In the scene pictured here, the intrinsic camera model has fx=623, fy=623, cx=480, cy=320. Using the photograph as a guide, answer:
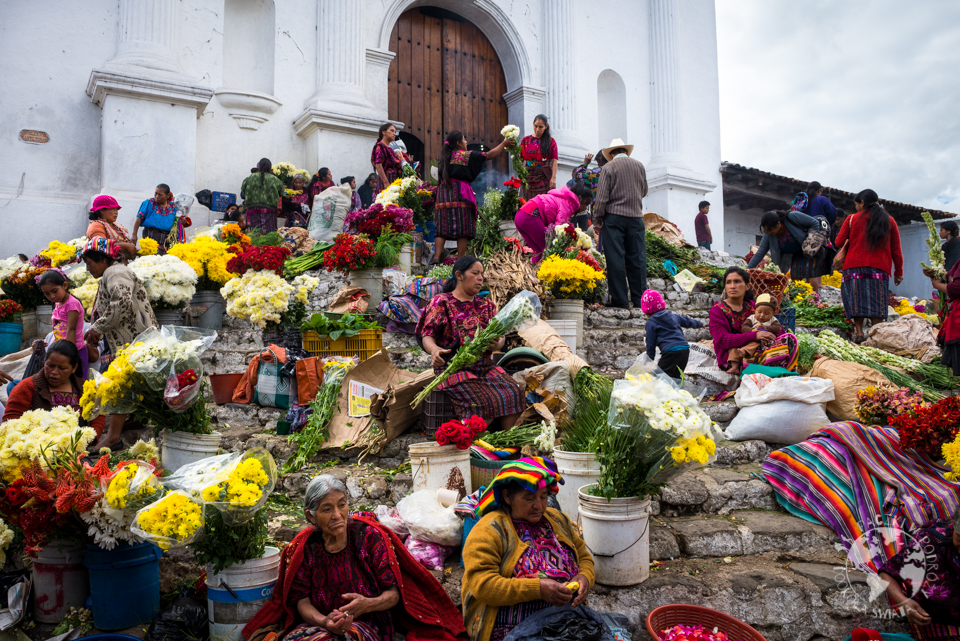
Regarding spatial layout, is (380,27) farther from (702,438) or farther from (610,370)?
(702,438)

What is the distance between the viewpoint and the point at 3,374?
5.42 meters

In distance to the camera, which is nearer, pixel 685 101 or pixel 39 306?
pixel 39 306

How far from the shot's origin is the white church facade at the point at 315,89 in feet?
29.8

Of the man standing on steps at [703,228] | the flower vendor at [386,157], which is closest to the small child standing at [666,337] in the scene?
the flower vendor at [386,157]

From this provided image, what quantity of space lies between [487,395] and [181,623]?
2281 millimetres

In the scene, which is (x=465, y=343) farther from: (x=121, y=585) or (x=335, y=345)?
(x=121, y=585)

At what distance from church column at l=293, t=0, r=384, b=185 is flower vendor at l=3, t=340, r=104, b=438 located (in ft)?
22.7

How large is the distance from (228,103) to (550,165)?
5393mm

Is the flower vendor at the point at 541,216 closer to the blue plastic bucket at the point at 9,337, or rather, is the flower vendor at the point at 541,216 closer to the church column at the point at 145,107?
the church column at the point at 145,107

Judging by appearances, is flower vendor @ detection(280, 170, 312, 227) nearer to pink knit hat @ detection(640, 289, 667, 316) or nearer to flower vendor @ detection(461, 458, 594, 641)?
pink knit hat @ detection(640, 289, 667, 316)

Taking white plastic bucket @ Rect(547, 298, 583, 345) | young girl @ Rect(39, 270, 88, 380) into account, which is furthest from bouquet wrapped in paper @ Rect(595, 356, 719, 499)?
young girl @ Rect(39, 270, 88, 380)

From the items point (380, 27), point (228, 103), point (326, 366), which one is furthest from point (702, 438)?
point (380, 27)

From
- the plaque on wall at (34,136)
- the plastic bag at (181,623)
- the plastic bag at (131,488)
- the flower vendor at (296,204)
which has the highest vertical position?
the plaque on wall at (34,136)

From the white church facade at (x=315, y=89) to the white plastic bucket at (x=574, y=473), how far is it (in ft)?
26.2
